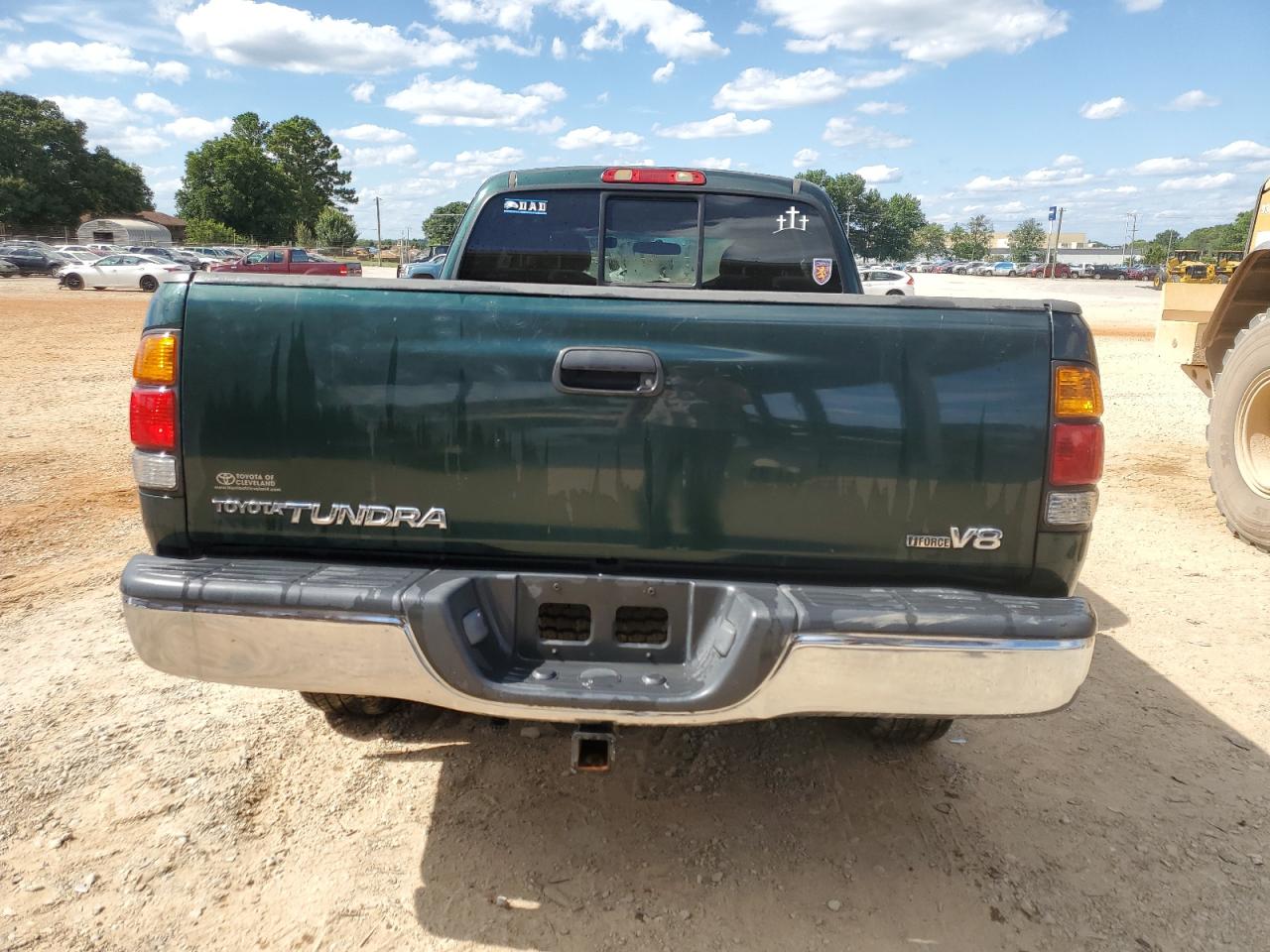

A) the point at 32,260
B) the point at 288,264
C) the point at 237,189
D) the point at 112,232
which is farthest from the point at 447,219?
the point at 237,189

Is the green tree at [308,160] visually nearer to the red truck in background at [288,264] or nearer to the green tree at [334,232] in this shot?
the green tree at [334,232]

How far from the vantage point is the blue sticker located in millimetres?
4137

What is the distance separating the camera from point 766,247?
4.12m

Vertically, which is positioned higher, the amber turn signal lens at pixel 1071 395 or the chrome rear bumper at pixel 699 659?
the amber turn signal lens at pixel 1071 395

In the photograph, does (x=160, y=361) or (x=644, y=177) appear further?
(x=644, y=177)

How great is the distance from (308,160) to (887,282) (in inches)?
3243

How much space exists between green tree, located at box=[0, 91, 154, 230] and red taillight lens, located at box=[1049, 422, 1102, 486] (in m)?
92.3

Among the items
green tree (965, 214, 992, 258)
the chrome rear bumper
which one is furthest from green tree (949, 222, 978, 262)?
the chrome rear bumper

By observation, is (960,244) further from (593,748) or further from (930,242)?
(593,748)

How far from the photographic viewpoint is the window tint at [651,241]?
13.4 feet

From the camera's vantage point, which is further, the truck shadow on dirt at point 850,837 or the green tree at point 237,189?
the green tree at point 237,189

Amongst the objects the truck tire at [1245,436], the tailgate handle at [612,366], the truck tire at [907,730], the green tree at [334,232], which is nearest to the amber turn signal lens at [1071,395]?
the tailgate handle at [612,366]

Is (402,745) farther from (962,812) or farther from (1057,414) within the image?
(1057,414)

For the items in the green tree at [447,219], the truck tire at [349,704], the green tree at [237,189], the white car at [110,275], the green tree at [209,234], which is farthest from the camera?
the green tree at [237,189]
